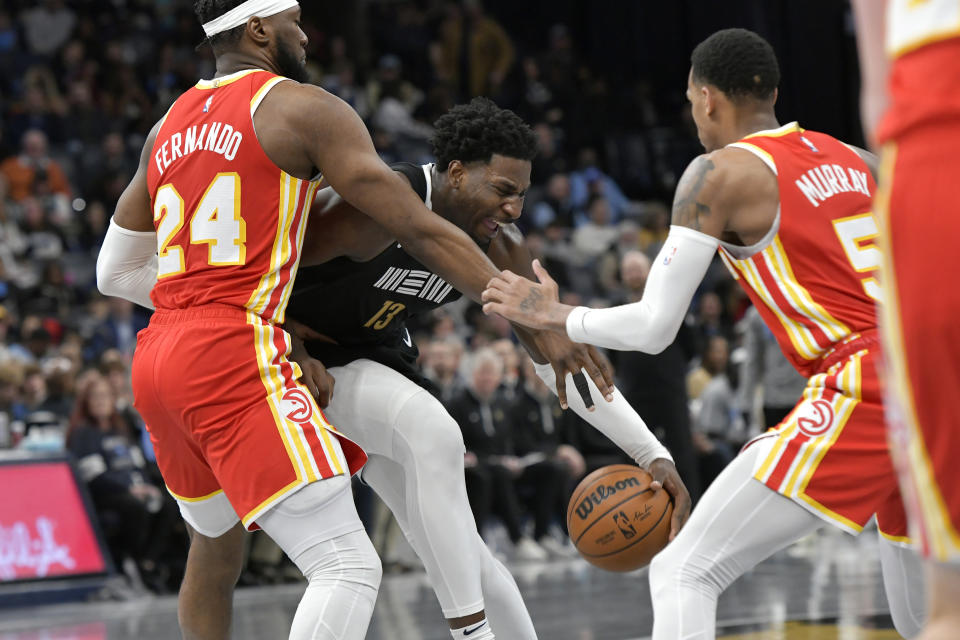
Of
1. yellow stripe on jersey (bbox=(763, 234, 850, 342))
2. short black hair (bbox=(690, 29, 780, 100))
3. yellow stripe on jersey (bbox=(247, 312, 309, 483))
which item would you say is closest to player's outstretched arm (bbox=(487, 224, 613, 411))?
yellow stripe on jersey (bbox=(763, 234, 850, 342))

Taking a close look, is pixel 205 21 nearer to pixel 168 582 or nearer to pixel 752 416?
pixel 168 582

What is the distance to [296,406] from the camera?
342 cm

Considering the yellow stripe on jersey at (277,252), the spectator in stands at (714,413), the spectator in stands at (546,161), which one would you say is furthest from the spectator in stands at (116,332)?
the yellow stripe on jersey at (277,252)

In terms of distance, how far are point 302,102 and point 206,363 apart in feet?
2.49

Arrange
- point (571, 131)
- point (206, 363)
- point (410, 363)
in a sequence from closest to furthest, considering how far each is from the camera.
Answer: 1. point (206, 363)
2. point (410, 363)
3. point (571, 131)

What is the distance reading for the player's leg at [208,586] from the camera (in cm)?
400

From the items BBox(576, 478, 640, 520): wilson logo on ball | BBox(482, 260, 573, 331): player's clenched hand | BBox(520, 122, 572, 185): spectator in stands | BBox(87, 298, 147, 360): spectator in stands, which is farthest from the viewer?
BBox(520, 122, 572, 185): spectator in stands

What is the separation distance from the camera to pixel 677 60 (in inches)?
775

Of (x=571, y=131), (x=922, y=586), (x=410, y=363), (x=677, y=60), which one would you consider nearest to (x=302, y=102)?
(x=410, y=363)

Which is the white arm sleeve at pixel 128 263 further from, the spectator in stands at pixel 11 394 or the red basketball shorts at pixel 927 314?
the spectator in stands at pixel 11 394

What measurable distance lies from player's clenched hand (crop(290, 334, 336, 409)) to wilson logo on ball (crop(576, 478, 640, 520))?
36.1 inches

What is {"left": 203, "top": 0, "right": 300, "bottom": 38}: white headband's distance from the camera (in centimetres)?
366

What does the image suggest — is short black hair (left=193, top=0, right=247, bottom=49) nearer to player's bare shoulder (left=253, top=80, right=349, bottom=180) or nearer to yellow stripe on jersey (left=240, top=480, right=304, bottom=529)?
player's bare shoulder (left=253, top=80, right=349, bottom=180)

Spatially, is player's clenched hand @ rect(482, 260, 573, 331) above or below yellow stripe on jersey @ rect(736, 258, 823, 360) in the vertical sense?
above
